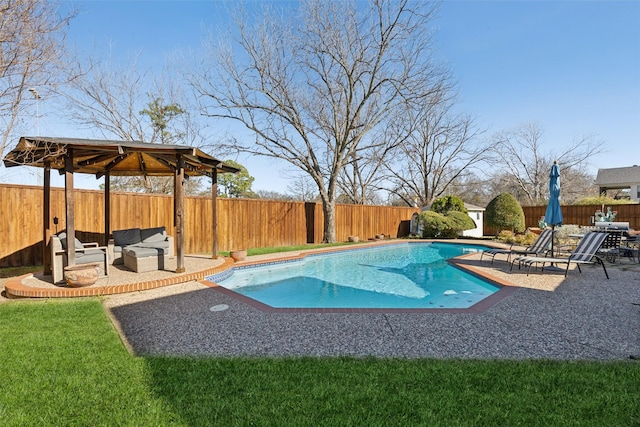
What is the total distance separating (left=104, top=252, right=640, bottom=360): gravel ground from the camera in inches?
130

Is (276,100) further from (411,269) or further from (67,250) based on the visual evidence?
(67,250)

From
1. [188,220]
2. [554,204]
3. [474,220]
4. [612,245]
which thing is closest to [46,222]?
[188,220]

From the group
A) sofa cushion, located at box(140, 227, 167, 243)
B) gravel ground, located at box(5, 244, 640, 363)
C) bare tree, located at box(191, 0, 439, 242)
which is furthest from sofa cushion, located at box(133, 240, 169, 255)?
bare tree, located at box(191, 0, 439, 242)

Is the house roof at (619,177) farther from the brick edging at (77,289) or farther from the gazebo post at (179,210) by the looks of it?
the brick edging at (77,289)

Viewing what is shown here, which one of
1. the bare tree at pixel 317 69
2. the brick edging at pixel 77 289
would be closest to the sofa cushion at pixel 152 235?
the brick edging at pixel 77 289

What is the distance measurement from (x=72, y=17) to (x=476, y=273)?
10112mm

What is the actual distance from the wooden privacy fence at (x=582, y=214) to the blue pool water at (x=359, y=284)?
11.6m

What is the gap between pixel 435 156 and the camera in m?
26.5

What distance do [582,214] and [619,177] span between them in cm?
1097

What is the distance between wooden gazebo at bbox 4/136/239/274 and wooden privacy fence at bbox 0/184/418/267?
697 millimetres

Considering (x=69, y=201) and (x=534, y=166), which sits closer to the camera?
(x=69, y=201)

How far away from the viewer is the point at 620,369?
9.20 feet

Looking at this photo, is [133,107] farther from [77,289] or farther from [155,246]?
[77,289]

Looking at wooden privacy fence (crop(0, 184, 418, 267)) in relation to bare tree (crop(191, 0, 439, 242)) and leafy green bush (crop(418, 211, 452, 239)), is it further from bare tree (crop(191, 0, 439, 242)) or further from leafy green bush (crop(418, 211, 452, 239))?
leafy green bush (crop(418, 211, 452, 239))
